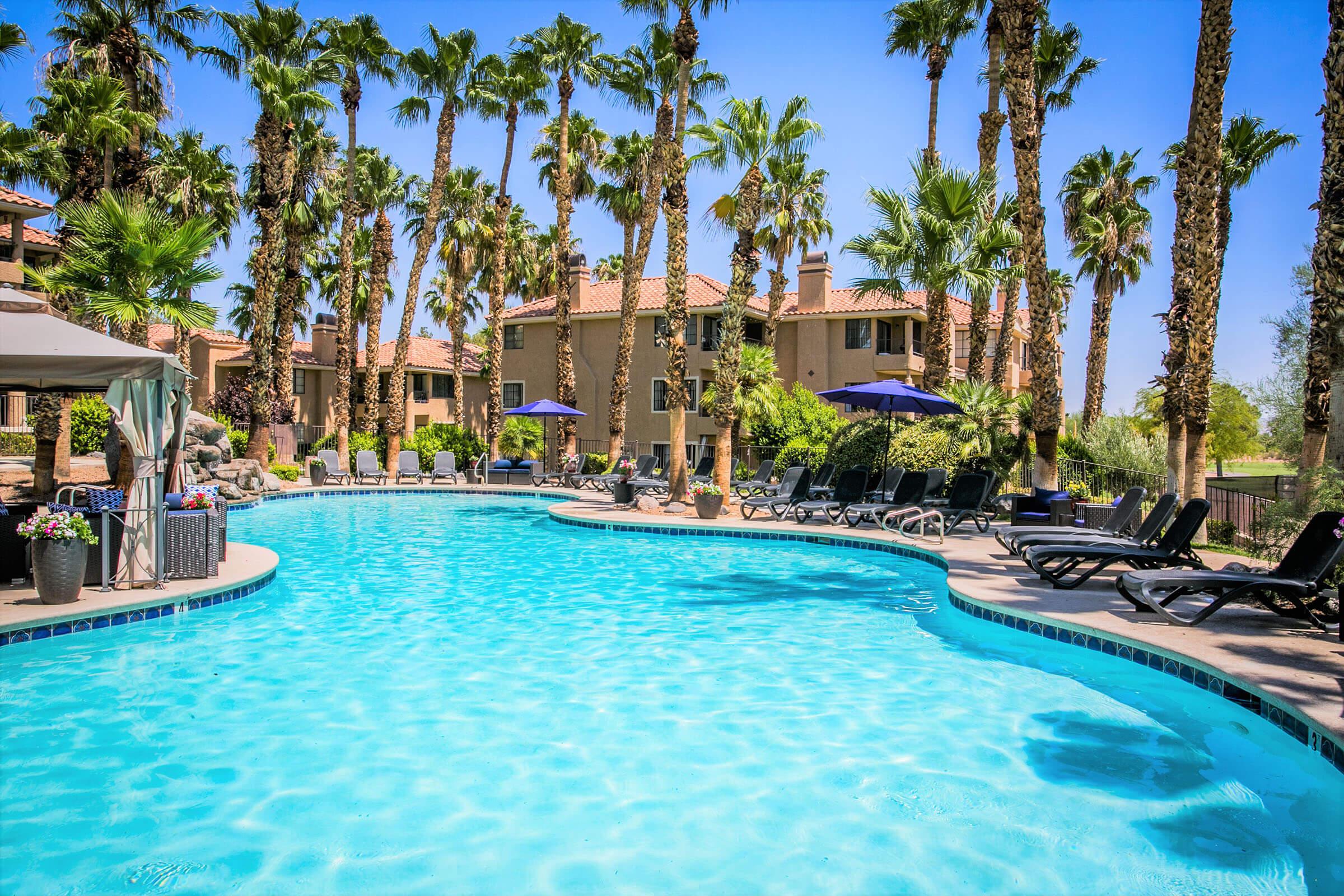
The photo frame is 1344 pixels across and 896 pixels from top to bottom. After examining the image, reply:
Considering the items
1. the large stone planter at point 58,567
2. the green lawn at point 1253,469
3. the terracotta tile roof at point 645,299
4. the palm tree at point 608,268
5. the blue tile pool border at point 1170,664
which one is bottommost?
the blue tile pool border at point 1170,664

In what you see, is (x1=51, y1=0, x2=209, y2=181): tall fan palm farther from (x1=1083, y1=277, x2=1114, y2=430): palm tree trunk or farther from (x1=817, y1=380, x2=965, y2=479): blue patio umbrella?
(x1=1083, y1=277, x2=1114, y2=430): palm tree trunk

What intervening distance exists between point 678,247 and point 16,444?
71.7ft

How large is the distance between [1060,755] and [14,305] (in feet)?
33.4

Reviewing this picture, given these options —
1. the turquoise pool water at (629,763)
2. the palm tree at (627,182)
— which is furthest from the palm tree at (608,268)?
the turquoise pool water at (629,763)

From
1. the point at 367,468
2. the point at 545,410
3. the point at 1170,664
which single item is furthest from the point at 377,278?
the point at 1170,664

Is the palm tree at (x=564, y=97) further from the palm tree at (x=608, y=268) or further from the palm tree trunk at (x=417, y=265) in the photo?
the palm tree at (x=608, y=268)

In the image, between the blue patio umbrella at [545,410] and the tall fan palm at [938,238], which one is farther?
the blue patio umbrella at [545,410]

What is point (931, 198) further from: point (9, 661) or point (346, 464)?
point (346, 464)

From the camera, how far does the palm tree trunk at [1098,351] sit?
31.0 m

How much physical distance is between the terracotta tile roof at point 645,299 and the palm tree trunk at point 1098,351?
12.6 metres

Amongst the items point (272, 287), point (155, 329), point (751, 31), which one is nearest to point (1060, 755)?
point (751, 31)

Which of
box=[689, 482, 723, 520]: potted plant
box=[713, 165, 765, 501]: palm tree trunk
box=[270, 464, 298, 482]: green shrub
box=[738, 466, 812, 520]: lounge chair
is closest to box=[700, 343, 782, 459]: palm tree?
box=[713, 165, 765, 501]: palm tree trunk

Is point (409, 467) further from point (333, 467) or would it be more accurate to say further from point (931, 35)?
point (931, 35)

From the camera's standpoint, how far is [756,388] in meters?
23.5
